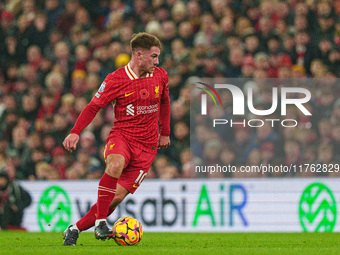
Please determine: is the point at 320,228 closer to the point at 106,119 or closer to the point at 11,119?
the point at 106,119

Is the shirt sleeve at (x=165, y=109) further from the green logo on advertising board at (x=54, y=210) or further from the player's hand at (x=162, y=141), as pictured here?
the green logo on advertising board at (x=54, y=210)

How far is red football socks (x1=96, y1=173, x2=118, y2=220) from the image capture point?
706 centimetres

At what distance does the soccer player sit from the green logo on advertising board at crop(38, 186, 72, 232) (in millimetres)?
3911

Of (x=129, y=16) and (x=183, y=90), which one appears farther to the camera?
(x=129, y=16)

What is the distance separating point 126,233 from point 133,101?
4.46ft

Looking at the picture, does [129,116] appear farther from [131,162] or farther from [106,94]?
[131,162]

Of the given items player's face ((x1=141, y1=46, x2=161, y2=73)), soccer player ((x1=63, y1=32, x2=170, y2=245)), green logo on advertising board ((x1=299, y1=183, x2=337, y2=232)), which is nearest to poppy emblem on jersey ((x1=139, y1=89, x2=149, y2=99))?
soccer player ((x1=63, y1=32, x2=170, y2=245))

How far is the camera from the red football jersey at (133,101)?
729cm

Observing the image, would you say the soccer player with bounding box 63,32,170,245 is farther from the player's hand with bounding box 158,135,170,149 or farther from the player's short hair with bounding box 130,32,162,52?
the player's hand with bounding box 158,135,170,149

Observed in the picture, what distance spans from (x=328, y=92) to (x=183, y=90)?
233cm

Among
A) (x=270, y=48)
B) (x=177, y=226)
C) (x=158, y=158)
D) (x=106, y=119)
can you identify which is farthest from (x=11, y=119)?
(x=270, y=48)

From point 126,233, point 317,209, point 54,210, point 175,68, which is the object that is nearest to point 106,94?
point 126,233

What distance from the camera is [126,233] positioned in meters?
7.23

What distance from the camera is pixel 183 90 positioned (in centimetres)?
1163
